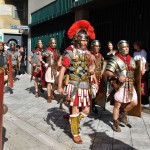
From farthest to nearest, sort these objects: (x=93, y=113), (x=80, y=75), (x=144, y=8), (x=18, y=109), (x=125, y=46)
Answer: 1. (x=144, y=8)
2. (x=18, y=109)
3. (x=93, y=113)
4. (x=125, y=46)
5. (x=80, y=75)

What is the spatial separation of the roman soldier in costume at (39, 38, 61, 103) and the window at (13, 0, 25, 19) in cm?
1633

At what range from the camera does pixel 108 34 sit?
10.1m

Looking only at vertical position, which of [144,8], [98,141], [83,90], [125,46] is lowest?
[98,141]

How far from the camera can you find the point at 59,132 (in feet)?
18.1

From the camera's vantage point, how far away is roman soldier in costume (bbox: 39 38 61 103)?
27.3 feet

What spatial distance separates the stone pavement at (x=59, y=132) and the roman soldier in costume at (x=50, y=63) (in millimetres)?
933

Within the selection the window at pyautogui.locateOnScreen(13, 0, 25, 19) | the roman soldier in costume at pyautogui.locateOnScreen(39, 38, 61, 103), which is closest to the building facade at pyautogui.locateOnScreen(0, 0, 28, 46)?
the window at pyautogui.locateOnScreen(13, 0, 25, 19)

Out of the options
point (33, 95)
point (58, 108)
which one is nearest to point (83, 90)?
point (58, 108)

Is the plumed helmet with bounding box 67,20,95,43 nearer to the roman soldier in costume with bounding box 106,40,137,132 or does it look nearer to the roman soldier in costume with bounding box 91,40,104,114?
the roman soldier in costume with bounding box 106,40,137,132

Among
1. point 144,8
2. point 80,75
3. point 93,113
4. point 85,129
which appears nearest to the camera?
point 80,75

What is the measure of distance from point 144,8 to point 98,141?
4.65m

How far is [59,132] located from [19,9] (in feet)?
65.7

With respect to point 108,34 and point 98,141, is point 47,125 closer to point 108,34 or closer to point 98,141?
point 98,141

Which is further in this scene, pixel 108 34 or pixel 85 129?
pixel 108 34
